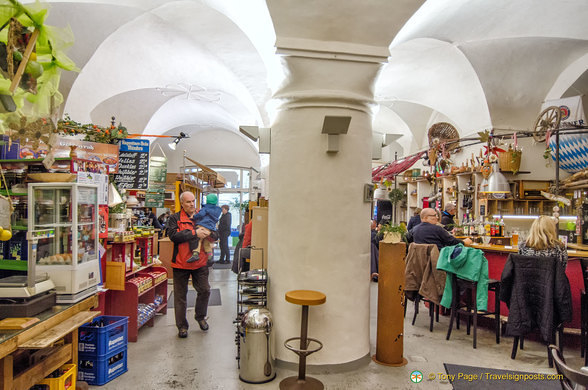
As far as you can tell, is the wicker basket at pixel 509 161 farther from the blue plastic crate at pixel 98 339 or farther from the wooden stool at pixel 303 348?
the blue plastic crate at pixel 98 339

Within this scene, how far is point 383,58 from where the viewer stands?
151 inches

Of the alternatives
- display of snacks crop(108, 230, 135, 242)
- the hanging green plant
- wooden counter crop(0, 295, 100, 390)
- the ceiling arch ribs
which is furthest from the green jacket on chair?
the ceiling arch ribs

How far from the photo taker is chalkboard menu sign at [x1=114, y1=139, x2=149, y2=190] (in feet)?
18.1

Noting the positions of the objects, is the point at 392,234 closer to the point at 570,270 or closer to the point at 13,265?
the point at 570,270

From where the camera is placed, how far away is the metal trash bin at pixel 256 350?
137 inches

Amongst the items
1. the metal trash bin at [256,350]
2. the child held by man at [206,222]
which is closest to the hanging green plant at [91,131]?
the child held by man at [206,222]

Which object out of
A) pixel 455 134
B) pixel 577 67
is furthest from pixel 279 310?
pixel 455 134

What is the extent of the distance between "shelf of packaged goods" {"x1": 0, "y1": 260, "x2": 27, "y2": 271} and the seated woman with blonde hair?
183 inches

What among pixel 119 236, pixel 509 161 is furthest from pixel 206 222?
pixel 509 161

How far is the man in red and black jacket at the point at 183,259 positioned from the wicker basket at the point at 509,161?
21.0 ft

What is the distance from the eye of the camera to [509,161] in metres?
8.23

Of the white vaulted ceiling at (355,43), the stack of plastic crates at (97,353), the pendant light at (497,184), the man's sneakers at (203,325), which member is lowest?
the man's sneakers at (203,325)

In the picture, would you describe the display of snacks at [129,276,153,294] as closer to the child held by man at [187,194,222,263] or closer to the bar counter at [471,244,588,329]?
the child held by man at [187,194,222,263]

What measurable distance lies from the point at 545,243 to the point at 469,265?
2.59 ft
